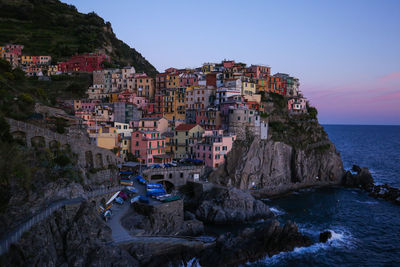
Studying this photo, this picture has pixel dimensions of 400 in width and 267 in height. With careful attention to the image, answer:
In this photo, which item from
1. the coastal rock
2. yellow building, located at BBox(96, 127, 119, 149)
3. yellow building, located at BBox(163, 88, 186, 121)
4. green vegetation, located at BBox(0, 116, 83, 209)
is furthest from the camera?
yellow building, located at BBox(163, 88, 186, 121)

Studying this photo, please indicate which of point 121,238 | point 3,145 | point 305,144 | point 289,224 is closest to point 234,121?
point 305,144

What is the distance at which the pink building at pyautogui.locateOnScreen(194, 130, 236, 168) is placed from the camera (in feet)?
175

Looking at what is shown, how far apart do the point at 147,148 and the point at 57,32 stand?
8696 centimetres

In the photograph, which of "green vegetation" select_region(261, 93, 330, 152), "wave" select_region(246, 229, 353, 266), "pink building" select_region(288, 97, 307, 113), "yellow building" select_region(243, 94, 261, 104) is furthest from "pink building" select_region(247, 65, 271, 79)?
"wave" select_region(246, 229, 353, 266)

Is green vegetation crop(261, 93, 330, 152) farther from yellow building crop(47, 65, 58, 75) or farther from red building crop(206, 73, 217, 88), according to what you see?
yellow building crop(47, 65, 58, 75)

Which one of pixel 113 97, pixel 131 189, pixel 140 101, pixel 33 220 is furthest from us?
pixel 113 97

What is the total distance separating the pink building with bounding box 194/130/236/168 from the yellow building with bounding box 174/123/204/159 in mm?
1385

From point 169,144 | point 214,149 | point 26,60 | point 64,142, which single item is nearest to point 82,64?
point 26,60

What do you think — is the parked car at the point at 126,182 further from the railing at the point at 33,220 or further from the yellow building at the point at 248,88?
the yellow building at the point at 248,88

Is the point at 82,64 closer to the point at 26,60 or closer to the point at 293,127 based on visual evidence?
the point at 26,60

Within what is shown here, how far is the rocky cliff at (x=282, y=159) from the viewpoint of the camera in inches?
2151

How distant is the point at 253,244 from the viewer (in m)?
32.7

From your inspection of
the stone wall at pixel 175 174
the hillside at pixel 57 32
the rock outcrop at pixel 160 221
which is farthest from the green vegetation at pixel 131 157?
the hillside at pixel 57 32

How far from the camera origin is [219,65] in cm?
8512
